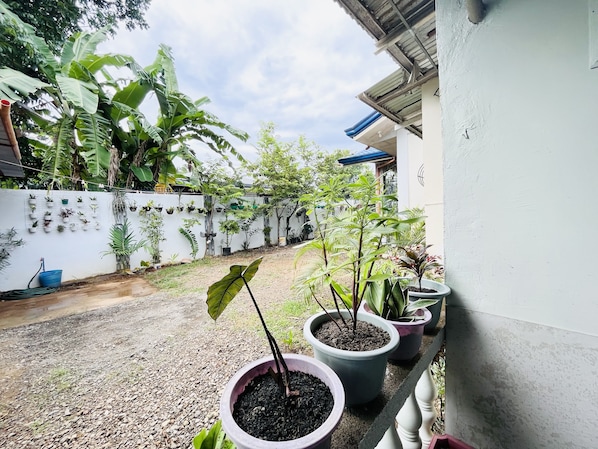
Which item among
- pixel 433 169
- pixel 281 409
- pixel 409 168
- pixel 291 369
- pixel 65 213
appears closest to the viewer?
pixel 281 409

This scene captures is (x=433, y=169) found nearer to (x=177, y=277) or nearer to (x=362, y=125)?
(x=362, y=125)

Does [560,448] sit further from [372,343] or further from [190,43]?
[190,43]

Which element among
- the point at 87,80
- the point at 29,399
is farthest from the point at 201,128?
the point at 29,399

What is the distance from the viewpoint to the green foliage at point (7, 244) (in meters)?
3.63

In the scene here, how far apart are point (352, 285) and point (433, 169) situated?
2.40m

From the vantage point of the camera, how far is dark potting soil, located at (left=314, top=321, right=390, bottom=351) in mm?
682

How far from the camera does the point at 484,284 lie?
926 mm

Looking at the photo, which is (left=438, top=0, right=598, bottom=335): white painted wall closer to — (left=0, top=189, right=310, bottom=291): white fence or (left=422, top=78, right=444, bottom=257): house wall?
(left=422, top=78, right=444, bottom=257): house wall

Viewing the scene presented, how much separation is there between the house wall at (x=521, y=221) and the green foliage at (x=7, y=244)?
5807mm

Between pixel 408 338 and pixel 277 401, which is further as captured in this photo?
pixel 408 338

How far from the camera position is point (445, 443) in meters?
1.06

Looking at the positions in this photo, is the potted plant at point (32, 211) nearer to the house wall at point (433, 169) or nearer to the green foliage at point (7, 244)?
the green foliage at point (7, 244)

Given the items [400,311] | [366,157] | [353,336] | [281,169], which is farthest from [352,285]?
[281,169]

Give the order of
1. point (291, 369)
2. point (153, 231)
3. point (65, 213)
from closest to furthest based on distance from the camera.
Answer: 1. point (291, 369)
2. point (65, 213)
3. point (153, 231)
